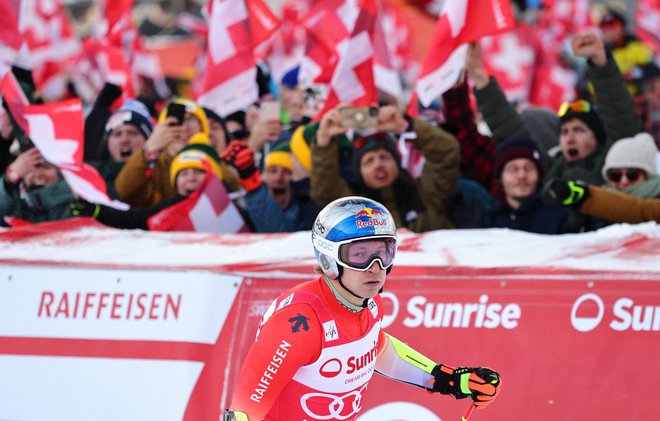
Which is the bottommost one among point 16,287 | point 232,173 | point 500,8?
point 232,173

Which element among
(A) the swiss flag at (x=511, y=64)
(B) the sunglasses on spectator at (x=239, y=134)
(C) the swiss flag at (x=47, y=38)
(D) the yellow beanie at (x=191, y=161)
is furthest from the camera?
(A) the swiss flag at (x=511, y=64)

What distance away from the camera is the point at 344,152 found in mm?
7359

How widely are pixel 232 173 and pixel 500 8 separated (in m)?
2.20

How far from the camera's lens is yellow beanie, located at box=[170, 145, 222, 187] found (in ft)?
22.9

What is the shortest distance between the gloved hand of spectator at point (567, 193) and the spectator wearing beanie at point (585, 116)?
103 centimetres

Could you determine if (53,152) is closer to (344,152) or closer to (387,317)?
(344,152)

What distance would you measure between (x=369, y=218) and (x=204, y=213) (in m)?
2.94

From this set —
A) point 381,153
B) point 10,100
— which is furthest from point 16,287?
point 381,153

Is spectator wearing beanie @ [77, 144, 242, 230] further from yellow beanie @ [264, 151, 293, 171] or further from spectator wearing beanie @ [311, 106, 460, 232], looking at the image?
spectator wearing beanie @ [311, 106, 460, 232]

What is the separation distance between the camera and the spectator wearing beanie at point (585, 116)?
7168 mm

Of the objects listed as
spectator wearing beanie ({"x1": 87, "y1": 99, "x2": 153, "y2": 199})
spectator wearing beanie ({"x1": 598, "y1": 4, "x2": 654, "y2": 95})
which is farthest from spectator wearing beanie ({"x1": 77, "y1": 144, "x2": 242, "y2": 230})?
spectator wearing beanie ({"x1": 598, "y1": 4, "x2": 654, "y2": 95})

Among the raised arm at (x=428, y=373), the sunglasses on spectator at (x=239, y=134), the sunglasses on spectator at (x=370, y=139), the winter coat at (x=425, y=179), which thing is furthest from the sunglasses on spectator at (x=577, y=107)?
the raised arm at (x=428, y=373)

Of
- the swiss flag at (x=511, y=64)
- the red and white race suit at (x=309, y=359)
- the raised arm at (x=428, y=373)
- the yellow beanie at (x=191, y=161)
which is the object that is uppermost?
the red and white race suit at (x=309, y=359)

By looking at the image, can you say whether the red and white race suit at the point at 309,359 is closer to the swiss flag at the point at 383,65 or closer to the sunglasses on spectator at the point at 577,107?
the sunglasses on spectator at the point at 577,107
